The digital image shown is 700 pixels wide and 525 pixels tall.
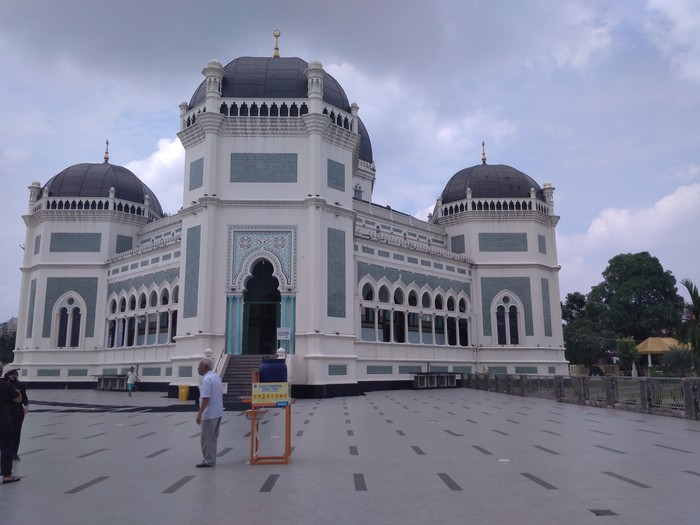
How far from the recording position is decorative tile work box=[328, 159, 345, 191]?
27.5 meters

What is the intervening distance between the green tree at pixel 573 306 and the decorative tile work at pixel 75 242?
58.8m

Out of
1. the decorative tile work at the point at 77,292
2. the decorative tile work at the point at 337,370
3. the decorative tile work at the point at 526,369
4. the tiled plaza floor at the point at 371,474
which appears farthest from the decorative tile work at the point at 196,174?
the decorative tile work at the point at 526,369

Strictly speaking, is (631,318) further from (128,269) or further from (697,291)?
(128,269)

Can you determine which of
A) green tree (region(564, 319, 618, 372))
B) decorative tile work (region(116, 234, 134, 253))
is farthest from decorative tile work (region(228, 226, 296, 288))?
green tree (region(564, 319, 618, 372))

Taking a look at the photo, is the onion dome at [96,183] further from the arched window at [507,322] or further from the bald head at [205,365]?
the bald head at [205,365]

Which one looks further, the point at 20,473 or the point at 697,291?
the point at 697,291

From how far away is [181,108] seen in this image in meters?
29.0

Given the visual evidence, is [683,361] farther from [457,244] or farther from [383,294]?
[457,244]

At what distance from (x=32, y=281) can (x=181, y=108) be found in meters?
17.5

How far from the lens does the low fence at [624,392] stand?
1573 centimetres

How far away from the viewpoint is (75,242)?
3688 centimetres

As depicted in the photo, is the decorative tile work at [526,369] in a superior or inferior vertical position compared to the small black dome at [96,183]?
inferior

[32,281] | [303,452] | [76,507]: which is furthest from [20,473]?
[32,281]

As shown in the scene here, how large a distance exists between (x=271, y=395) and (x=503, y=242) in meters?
31.4
